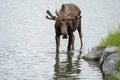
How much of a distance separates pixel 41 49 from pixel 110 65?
590cm

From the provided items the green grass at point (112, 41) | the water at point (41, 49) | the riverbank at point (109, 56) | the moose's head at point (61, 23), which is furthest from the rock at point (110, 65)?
the moose's head at point (61, 23)

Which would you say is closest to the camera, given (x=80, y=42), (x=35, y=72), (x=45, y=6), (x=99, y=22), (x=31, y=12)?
(x=35, y=72)

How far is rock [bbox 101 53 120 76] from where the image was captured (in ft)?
49.0

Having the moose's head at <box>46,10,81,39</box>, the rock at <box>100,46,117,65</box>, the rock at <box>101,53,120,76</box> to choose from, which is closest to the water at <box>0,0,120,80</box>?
the rock at <box>101,53,120,76</box>

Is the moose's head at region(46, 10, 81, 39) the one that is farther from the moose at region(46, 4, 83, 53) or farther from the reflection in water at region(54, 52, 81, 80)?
the reflection in water at region(54, 52, 81, 80)

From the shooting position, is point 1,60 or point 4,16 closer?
point 1,60

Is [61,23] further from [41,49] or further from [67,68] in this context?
[67,68]

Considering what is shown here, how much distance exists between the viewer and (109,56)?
1580 centimetres

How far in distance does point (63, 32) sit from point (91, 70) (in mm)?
2926

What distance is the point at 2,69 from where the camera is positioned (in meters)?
16.6

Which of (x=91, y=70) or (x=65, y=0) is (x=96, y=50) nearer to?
(x=91, y=70)

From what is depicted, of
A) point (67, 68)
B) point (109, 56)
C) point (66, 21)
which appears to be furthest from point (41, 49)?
point (109, 56)

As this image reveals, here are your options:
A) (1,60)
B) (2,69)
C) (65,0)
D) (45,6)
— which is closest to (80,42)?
(1,60)

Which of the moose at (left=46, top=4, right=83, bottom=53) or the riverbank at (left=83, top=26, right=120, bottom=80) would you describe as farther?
the moose at (left=46, top=4, right=83, bottom=53)
